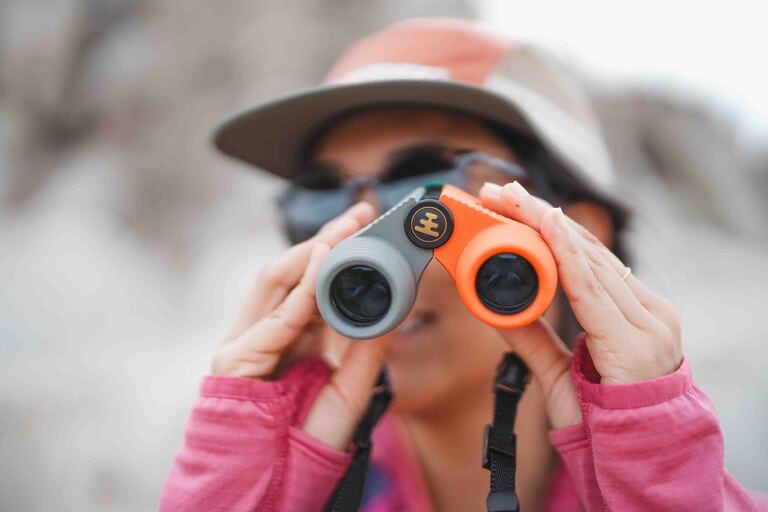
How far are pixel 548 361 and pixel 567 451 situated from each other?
14 centimetres

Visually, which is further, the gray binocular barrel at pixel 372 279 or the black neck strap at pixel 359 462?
the black neck strap at pixel 359 462

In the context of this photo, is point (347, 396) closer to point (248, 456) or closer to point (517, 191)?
point (248, 456)

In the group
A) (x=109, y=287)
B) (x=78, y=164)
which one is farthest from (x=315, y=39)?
(x=109, y=287)

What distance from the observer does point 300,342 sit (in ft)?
3.69

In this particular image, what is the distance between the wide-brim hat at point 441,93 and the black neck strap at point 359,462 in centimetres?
58

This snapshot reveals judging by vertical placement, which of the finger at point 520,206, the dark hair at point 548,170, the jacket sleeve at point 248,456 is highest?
the dark hair at point 548,170

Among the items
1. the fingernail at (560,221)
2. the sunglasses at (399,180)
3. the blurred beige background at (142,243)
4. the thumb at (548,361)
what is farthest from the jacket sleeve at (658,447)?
the blurred beige background at (142,243)

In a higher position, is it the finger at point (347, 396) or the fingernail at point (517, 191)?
the fingernail at point (517, 191)

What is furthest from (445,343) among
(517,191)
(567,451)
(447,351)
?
(517,191)

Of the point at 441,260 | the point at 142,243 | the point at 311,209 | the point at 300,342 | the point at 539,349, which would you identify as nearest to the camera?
the point at 441,260

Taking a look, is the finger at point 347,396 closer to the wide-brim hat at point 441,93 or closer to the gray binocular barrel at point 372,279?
the gray binocular barrel at point 372,279

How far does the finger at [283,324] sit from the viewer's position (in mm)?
979

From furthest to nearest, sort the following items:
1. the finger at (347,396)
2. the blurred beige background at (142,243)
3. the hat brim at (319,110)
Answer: the blurred beige background at (142,243), the hat brim at (319,110), the finger at (347,396)

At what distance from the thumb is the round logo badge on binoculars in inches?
9.2
